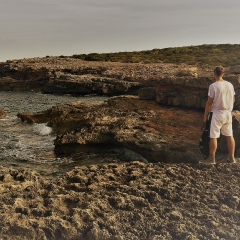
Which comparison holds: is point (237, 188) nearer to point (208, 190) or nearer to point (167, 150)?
point (208, 190)

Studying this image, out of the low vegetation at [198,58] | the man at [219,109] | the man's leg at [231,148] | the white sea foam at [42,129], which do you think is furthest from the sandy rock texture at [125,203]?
the low vegetation at [198,58]

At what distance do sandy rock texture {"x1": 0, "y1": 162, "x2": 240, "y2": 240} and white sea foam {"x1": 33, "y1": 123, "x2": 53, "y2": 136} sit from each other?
278 inches

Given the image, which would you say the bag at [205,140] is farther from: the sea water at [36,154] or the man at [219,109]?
the sea water at [36,154]

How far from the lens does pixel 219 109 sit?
8656mm

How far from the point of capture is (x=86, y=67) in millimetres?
49469

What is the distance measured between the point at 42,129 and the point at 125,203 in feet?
33.2

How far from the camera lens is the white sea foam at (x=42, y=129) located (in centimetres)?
1547

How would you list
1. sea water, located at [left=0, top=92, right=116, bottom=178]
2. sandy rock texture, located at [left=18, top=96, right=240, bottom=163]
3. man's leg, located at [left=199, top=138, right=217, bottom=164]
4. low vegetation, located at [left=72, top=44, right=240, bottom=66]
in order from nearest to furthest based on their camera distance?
man's leg, located at [left=199, top=138, right=217, bottom=164] < sandy rock texture, located at [left=18, top=96, right=240, bottom=163] < sea water, located at [left=0, top=92, right=116, bottom=178] < low vegetation, located at [left=72, top=44, right=240, bottom=66]

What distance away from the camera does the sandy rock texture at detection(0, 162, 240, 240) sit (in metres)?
5.89

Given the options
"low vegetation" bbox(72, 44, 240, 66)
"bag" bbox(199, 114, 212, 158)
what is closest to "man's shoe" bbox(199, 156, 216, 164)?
"bag" bbox(199, 114, 212, 158)

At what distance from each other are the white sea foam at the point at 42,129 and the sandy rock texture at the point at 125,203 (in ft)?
23.2

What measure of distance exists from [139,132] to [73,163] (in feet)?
6.67

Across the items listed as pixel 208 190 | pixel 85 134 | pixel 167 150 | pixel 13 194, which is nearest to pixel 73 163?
pixel 85 134

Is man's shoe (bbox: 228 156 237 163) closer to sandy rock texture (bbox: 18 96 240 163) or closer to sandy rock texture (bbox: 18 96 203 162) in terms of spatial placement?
sandy rock texture (bbox: 18 96 240 163)
